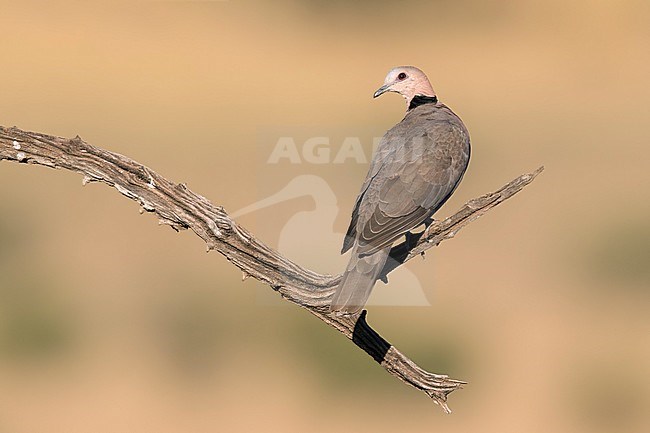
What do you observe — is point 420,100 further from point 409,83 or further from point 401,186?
point 401,186

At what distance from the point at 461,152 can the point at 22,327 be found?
1133 centimetres

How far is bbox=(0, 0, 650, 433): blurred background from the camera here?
15930mm

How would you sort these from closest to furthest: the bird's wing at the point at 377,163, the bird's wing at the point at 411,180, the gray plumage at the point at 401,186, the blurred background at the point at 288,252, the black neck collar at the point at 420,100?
1. the gray plumage at the point at 401,186
2. the bird's wing at the point at 411,180
3. the bird's wing at the point at 377,163
4. the black neck collar at the point at 420,100
5. the blurred background at the point at 288,252

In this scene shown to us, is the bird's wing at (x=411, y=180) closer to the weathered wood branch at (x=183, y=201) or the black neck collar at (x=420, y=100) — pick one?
the black neck collar at (x=420, y=100)

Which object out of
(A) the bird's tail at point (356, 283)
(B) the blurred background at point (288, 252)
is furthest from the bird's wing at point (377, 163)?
(B) the blurred background at point (288, 252)

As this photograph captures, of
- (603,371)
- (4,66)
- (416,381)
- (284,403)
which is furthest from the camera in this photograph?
(4,66)

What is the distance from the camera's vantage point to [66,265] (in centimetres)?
1858

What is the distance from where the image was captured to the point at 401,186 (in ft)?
24.2

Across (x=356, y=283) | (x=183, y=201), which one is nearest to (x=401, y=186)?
(x=356, y=283)

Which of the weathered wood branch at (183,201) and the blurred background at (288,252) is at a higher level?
the blurred background at (288,252)

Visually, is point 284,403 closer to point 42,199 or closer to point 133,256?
point 133,256

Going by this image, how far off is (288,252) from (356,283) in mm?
7338

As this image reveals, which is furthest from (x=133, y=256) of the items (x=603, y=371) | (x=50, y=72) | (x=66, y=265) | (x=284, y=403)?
(x=50, y=72)

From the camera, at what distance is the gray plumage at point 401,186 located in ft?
21.9
